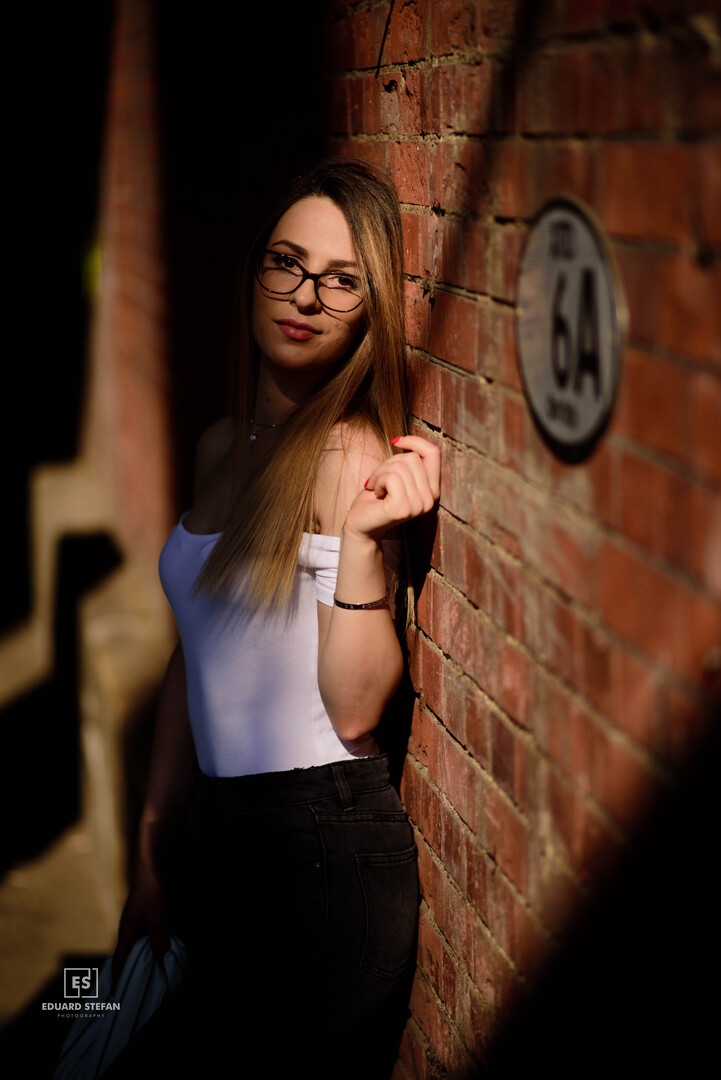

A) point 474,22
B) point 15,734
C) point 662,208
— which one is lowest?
point 15,734

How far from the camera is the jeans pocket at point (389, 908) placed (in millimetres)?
1863

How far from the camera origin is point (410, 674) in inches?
78.4

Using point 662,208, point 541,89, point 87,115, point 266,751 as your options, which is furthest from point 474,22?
point 87,115

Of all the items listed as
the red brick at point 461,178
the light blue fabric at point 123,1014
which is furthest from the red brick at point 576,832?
the light blue fabric at point 123,1014

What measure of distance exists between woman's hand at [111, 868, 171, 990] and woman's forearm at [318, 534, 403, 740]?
81 cm

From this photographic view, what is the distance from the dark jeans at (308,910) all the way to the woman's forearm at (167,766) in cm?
35

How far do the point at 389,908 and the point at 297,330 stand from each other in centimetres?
109

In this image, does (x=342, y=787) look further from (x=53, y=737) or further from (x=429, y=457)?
(x=53, y=737)

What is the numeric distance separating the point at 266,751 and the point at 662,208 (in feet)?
4.28

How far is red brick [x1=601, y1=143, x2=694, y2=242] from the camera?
3.05 ft

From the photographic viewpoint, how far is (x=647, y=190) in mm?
985

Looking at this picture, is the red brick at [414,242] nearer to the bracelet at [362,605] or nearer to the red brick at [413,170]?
the red brick at [413,170]

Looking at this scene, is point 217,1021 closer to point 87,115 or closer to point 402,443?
point 402,443

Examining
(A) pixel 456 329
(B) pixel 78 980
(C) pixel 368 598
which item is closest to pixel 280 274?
(A) pixel 456 329
